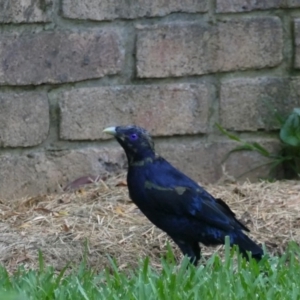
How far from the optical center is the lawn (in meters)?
2.97

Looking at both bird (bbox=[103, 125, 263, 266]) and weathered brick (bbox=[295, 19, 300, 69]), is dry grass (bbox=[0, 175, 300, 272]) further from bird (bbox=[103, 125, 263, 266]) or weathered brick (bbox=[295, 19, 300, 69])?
weathered brick (bbox=[295, 19, 300, 69])

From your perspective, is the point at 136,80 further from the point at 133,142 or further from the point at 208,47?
the point at 133,142

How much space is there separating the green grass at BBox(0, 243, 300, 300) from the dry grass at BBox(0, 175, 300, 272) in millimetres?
449

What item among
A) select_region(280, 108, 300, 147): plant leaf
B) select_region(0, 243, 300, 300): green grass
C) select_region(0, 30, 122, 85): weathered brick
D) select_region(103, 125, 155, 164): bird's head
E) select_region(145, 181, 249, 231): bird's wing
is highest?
select_region(0, 30, 122, 85): weathered brick

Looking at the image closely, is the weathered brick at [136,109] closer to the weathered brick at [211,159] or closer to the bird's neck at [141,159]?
the weathered brick at [211,159]

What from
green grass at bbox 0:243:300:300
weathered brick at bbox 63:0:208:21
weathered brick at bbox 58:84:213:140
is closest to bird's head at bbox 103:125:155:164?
green grass at bbox 0:243:300:300

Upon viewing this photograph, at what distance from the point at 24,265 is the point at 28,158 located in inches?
42.0

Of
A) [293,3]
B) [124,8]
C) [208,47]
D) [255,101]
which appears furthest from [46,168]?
[293,3]

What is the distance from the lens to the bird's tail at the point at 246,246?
11.6 ft

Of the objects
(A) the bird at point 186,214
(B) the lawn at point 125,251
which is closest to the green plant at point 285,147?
(B) the lawn at point 125,251

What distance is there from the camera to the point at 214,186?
4.65 meters

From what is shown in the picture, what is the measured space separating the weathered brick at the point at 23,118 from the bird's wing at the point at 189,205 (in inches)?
43.2

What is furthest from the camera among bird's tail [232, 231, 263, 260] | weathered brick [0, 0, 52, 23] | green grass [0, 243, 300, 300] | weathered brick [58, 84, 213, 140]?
weathered brick [58, 84, 213, 140]

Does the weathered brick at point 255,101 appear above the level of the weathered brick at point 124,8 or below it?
below
